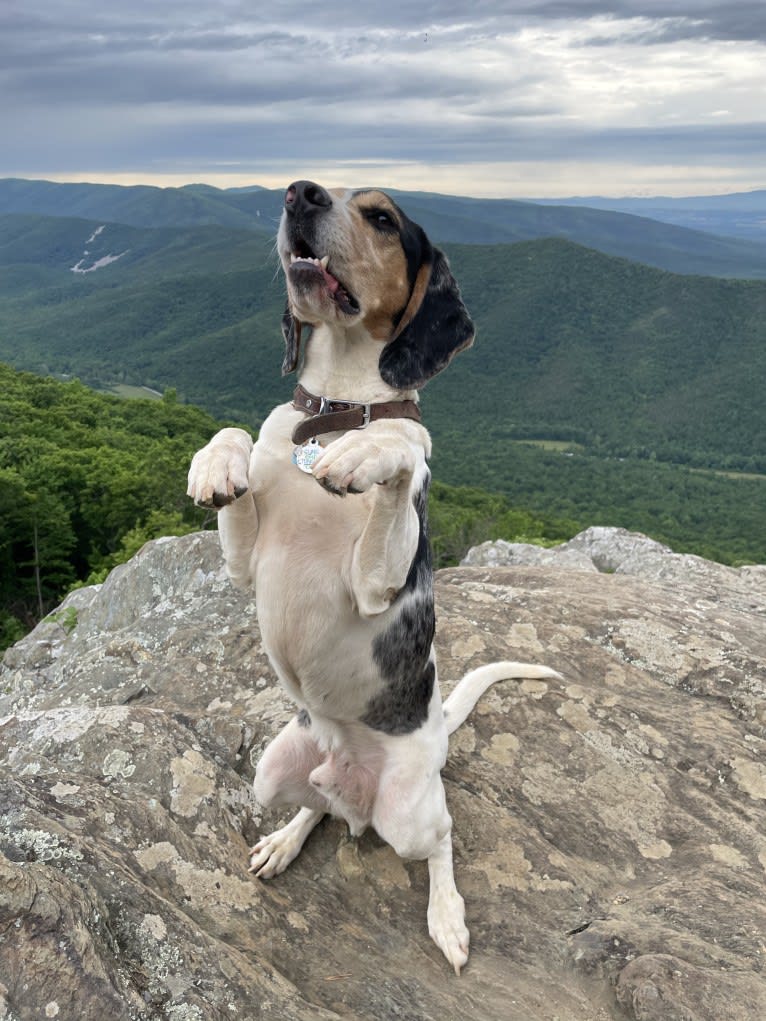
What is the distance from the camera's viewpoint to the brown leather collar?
Result: 3369 millimetres

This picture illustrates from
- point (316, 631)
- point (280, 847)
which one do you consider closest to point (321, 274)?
point (316, 631)

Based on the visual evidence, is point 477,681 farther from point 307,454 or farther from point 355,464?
point 355,464

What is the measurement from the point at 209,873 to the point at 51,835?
0.80 m

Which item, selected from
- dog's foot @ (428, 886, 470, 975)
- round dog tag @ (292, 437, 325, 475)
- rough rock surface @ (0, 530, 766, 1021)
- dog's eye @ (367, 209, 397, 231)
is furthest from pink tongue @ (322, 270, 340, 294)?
dog's foot @ (428, 886, 470, 975)

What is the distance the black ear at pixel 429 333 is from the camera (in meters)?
3.39

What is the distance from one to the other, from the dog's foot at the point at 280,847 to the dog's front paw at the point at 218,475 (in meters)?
1.84

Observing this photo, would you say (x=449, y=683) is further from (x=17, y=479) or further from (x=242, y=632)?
(x=17, y=479)

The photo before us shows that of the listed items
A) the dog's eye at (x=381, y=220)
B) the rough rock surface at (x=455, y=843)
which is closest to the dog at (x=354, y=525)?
the dog's eye at (x=381, y=220)

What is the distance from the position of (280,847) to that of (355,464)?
2183mm

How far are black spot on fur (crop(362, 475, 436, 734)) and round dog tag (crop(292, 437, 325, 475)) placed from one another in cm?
49

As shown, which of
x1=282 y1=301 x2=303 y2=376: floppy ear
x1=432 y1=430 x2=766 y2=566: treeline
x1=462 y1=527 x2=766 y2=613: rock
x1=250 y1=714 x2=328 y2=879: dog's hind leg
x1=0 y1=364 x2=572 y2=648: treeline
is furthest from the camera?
x1=432 y1=430 x2=766 y2=566: treeline

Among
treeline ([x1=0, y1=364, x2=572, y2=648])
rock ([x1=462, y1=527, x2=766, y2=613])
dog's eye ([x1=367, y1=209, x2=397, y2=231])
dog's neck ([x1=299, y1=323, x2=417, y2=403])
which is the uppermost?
dog's eye ([x1=367, y1=209, x2=397, y2=231])

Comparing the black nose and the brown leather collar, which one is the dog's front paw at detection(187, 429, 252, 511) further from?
the black nose

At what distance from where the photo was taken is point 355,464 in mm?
2674
